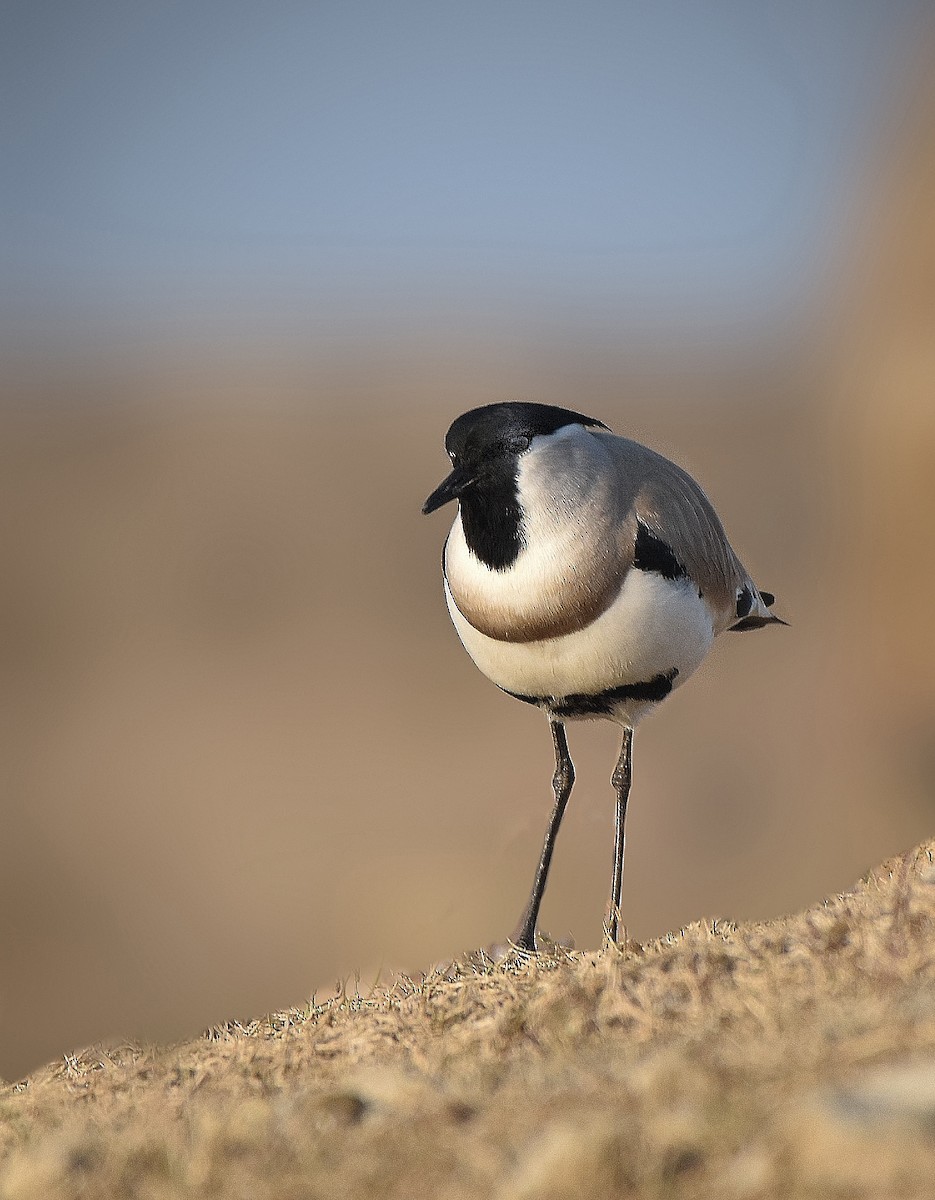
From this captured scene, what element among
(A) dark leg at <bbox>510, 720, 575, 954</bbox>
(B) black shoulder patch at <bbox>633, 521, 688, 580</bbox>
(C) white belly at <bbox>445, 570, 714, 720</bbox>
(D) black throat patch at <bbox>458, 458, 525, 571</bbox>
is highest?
(D) black throat patch at <bbox>458, 458, 525, 571</bbox>

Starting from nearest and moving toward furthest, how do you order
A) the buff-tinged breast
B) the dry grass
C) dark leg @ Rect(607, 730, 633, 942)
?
1. the dry grass
2. the buff-tinged breast
3. dark leg @ Rect(607, 730, 633, 942)

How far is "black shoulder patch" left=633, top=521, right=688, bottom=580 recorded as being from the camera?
3.79 meters

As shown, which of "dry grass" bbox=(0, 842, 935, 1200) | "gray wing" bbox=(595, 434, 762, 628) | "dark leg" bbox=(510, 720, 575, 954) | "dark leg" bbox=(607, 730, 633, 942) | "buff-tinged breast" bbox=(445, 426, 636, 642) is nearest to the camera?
"dry grass" bbox=(0, 842, 935, 1200)

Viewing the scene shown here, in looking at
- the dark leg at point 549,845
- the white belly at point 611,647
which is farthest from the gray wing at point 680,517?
the dark leg at point 549,845

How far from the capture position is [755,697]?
16.7 meters

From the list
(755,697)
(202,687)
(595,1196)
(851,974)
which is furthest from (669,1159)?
(202,687)

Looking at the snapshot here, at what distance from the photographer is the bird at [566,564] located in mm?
3734

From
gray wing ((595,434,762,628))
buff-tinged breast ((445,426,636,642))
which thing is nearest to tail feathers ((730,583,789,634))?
gray wing ((595,434,762,628))

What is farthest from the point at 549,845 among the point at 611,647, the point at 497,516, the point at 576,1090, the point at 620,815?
the point at 576,1090

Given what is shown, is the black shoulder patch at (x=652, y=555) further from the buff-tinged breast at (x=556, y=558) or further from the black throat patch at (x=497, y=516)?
the black throat patch at (x=497, y=516)

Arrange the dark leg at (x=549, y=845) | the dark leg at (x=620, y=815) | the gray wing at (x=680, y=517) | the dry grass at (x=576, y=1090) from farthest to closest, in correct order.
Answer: the dark leg at (x=549, y=845) < the dark leg at (x=620, y=815) < the gray wing at (x=680, y=517) < the dry grass at (x=576, y=1090)

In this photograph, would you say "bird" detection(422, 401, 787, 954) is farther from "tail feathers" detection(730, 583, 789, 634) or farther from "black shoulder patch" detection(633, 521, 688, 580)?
"tail feathers" detection(730, 583, 789, 634)

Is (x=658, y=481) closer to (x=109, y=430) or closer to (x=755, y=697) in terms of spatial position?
(x=755, y=697)

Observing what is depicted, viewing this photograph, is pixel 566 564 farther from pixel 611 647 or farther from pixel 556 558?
pixel 611 647
